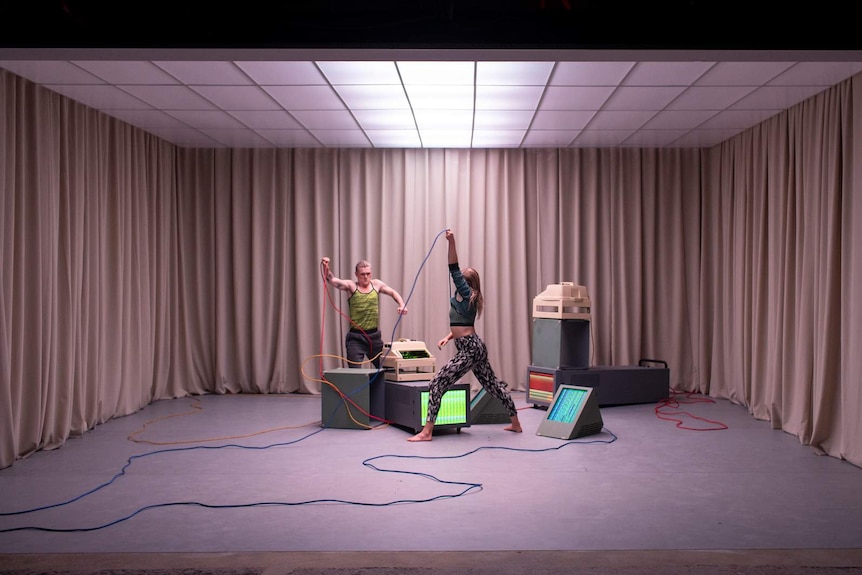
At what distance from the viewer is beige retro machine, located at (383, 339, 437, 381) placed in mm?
5824

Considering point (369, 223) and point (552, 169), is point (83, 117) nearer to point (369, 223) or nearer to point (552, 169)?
point (369, 223)

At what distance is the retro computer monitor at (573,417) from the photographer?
5.37 m

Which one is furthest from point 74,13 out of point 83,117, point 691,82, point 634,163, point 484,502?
point 634,163

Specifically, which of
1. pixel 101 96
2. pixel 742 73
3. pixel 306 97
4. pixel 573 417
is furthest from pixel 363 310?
pixel 742 73

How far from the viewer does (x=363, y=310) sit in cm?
664

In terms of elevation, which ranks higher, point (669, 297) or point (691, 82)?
point (691, 82)

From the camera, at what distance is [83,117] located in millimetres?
5805

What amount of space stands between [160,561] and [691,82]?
4.64 m

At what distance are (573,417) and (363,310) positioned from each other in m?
2.27

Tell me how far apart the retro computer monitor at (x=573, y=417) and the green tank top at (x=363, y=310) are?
197 centimetres

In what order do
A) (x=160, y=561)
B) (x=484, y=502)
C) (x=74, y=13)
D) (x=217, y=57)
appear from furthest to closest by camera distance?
(x=484, y=502) < (x=160, y=561) < (x=217, y=57) < (x=74, y=13)

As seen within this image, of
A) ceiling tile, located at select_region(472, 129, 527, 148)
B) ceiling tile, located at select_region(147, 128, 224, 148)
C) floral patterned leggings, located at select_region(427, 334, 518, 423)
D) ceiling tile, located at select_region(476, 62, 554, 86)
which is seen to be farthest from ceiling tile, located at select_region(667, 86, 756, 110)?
ceiling tile, located at select_region(147, 128, 224, 148)

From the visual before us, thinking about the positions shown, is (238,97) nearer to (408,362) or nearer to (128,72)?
(128,72)

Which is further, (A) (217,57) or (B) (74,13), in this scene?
(A) (217,57)
